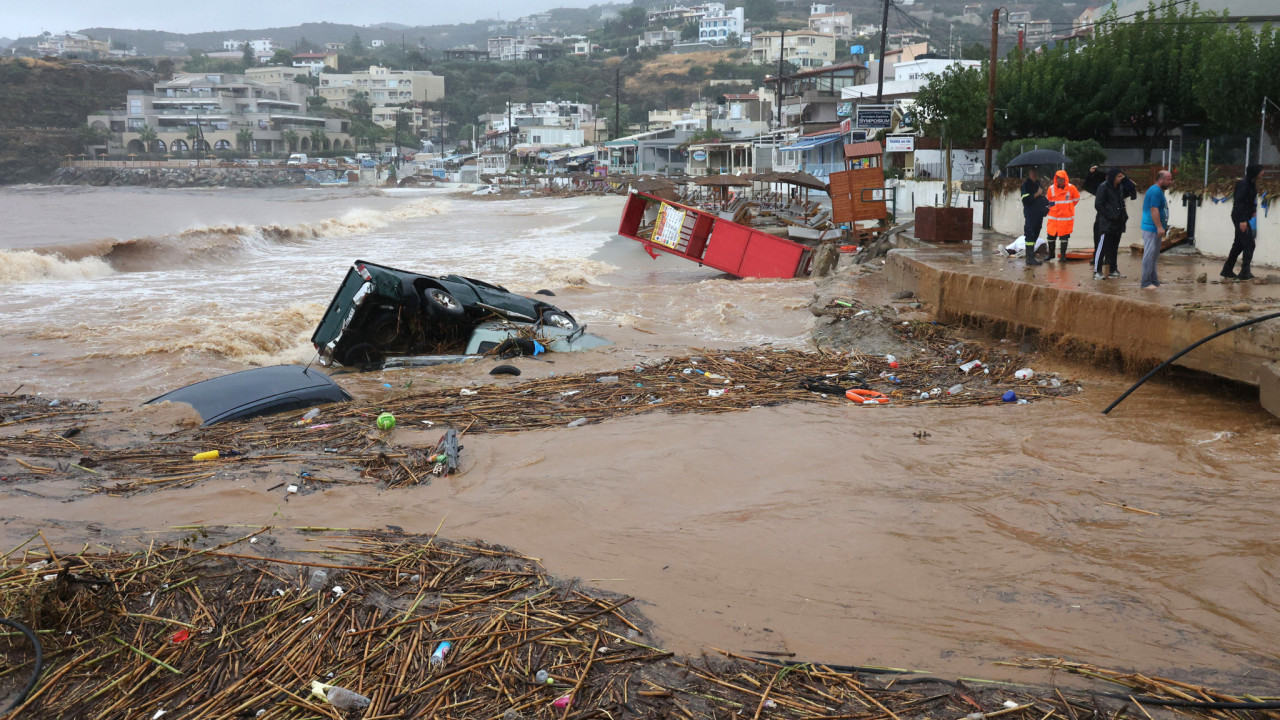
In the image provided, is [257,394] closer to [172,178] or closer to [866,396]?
[866,396]

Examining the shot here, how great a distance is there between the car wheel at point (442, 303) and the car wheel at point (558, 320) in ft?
3.78

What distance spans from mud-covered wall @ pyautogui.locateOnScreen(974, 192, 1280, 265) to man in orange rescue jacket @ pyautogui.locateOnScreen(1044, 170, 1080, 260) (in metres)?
2.38

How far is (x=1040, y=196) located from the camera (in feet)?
41.8

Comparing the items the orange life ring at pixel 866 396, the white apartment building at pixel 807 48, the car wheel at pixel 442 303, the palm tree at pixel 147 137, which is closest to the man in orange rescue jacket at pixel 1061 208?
the orange life ring at pixel 866 396

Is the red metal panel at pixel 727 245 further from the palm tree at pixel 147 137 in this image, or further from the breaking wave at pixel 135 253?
the palm tree at pixel 147 137

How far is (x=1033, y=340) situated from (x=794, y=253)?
11.4 metres

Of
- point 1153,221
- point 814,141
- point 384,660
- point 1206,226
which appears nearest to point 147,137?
point 814,141

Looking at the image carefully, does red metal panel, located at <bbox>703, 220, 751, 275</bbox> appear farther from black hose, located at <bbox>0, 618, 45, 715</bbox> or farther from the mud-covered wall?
black hose, located at <bbox>0, 618, 45, 715</bbox>

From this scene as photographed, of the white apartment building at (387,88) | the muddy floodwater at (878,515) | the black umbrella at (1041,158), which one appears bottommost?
the muddy floodwater at (878,515)

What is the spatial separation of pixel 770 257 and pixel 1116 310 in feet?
42.0

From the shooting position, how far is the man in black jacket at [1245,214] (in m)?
9.16

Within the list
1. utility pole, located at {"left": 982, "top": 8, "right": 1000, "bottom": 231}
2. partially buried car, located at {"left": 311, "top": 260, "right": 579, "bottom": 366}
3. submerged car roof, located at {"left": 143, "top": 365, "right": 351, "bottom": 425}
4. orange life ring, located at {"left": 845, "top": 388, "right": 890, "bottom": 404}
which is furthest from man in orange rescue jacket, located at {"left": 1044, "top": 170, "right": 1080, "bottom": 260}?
submerged car roof, located at {"left": 143, "top": 365, "right": 351, "bottom": 425}

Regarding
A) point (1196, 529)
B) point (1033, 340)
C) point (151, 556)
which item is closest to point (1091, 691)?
point (1196, 529)

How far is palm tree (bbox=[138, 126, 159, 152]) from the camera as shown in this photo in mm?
124188
